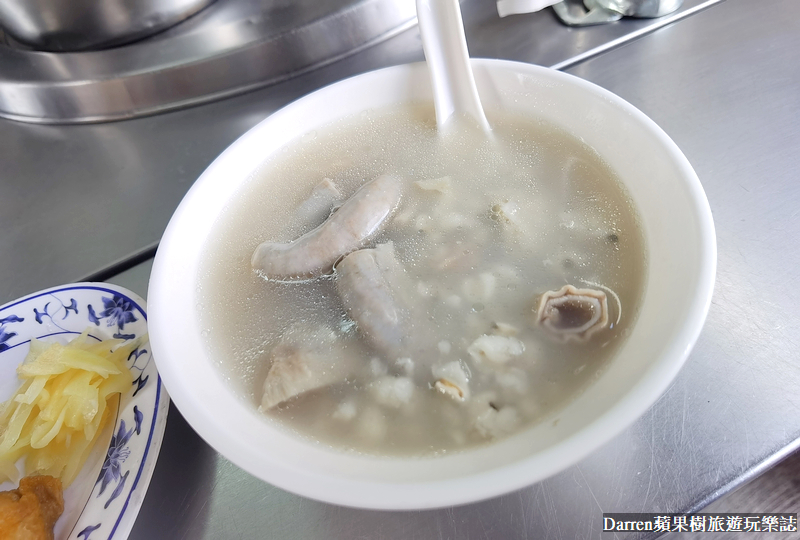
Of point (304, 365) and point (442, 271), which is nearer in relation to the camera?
point (304, 365)

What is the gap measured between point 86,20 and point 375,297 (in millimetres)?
1337

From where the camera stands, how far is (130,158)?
1386 mm

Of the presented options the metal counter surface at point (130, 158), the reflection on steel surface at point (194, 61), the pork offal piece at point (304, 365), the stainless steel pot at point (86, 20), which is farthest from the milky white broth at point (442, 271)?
the stainless steel pot at point (86, 20)

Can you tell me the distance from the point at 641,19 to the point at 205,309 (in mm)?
1469

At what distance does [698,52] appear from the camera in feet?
4.47

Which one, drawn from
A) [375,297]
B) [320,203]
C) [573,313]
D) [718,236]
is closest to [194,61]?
[320,203]

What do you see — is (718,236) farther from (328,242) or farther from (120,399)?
(120,399)

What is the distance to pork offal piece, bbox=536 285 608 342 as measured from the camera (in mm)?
722

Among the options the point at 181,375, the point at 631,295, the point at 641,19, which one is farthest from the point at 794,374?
the point at 641,19

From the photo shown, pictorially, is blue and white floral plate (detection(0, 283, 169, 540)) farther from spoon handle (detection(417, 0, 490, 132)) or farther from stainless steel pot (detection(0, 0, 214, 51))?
stainless steel pot (detection(0, 0, 214, 51))

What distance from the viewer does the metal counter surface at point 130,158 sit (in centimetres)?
119

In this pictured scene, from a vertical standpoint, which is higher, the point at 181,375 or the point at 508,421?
the point at 181,375

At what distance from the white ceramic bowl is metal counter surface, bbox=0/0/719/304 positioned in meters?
0.40

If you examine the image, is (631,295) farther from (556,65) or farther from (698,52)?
(698,52)
